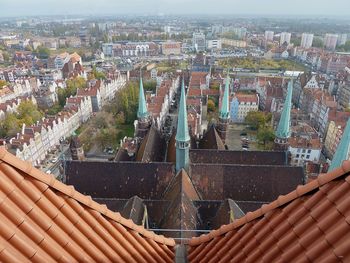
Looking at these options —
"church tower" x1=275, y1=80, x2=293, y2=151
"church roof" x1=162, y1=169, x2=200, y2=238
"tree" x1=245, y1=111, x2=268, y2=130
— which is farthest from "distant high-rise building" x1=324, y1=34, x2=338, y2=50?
"church roof" x1=162, y1=169, x2=200, y2=238

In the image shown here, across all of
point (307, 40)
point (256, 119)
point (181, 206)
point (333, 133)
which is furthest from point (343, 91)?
point (307, 40)

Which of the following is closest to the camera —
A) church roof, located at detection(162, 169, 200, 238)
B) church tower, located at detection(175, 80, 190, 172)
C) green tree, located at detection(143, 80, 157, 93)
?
church roof, located at detection(162, 169, 200, 238)

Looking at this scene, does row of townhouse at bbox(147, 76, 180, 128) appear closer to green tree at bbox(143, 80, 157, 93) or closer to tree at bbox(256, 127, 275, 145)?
green tree at bbox(143, 80, 157, 93)

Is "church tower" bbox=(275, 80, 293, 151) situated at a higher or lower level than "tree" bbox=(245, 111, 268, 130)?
higher

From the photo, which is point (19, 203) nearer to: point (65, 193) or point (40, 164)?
point (65, 193)

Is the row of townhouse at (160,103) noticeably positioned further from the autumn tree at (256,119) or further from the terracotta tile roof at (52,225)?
the terracotta tile roof at (52,225)

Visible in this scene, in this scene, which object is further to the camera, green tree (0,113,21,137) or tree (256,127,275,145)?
green tree (0,113,21,137)

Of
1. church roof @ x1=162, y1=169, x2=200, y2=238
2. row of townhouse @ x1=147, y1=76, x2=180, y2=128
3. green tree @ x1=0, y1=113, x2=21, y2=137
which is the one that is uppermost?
church roof @ x1=162, y1=169, x2=200, y2=238

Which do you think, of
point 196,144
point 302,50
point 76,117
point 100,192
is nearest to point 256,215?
point 100,192

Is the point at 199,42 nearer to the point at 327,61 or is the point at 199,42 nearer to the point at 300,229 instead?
the point at 327,61
